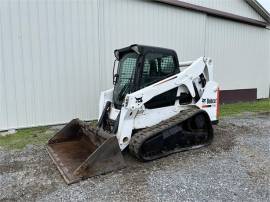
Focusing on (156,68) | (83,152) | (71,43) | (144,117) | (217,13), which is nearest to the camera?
(83,152)

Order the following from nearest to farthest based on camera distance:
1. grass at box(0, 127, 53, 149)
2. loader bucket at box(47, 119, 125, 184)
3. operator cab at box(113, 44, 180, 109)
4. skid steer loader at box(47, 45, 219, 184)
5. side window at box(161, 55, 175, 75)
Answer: loader bucket at box(47, 119, 125, 184), skid steer loader at box(47, 45, 219, 184), operator cab at box(113, 44, 180, 109), side window at box(161, 55, 175, 75), grass at box(0, 127, 53, 149)

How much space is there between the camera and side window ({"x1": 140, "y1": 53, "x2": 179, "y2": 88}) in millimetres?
4984

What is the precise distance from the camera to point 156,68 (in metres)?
5.12

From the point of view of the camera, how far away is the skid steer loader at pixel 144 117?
4355 millimetres

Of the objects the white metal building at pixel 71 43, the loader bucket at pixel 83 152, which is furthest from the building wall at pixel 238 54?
the loader bucket at pixel 83 152

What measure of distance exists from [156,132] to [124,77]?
1.33m

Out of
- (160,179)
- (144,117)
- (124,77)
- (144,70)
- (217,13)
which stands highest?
(217,13)

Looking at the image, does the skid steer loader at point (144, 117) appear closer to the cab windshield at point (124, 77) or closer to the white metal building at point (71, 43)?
the cab windshield at point (124, 77)

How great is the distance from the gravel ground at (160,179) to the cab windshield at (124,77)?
3.62ft

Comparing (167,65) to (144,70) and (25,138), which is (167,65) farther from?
(25,138)

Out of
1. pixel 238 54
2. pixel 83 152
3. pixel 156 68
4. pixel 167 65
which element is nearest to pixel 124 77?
pixel 156 68

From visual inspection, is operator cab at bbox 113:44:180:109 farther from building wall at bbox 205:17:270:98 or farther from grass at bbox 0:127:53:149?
building wall at bbox 205:17:270:98

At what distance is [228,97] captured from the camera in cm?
1185

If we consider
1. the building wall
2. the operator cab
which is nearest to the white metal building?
the building wall
